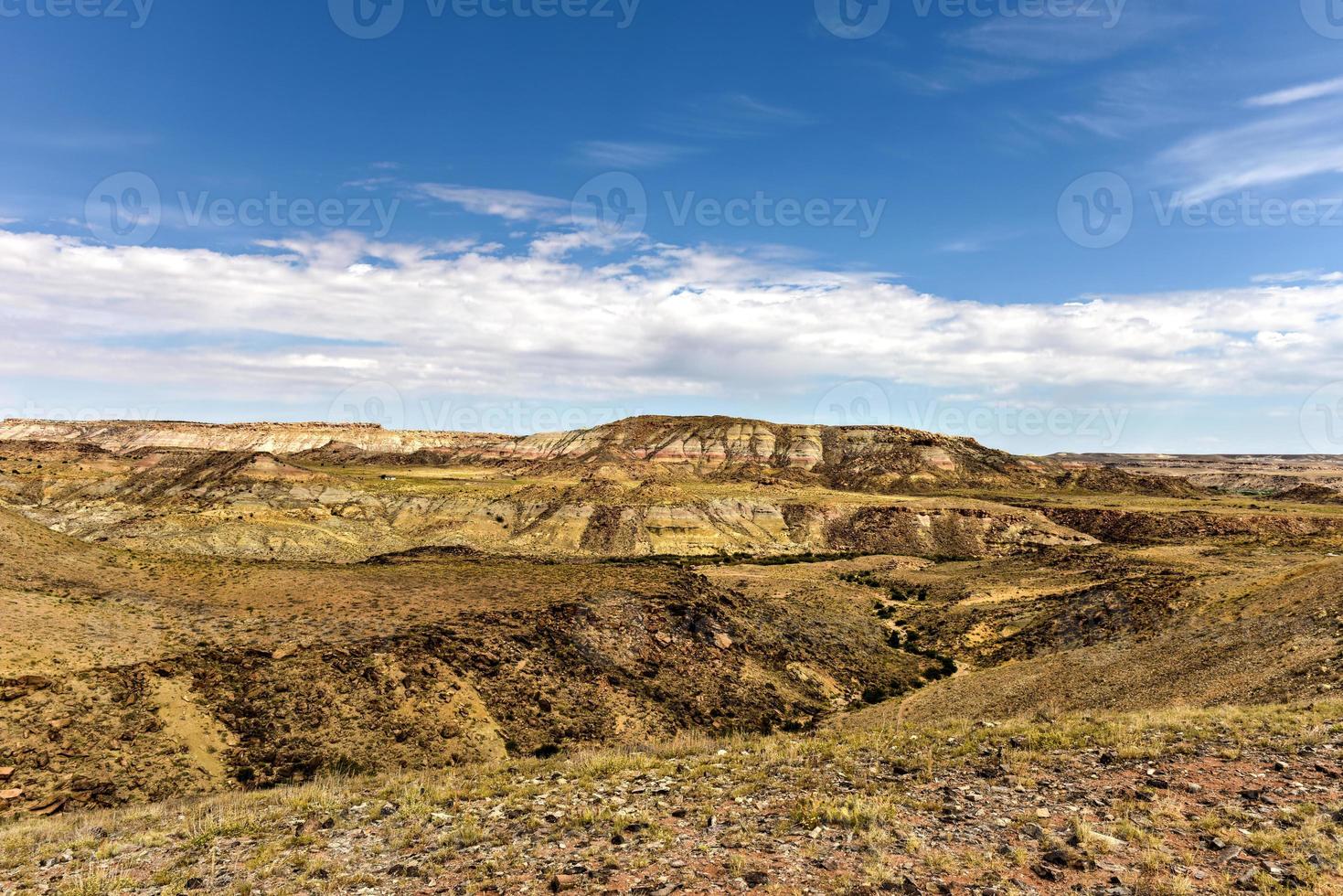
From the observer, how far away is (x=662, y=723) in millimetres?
28500

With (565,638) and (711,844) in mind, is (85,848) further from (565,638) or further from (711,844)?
(565,638)

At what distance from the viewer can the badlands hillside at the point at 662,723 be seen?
1110 cm

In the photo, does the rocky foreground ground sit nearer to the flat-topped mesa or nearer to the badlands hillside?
the badlands hillside

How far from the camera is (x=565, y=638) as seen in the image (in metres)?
33.2

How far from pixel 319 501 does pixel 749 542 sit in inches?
2437

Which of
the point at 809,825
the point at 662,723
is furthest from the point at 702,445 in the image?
the point at 809,825

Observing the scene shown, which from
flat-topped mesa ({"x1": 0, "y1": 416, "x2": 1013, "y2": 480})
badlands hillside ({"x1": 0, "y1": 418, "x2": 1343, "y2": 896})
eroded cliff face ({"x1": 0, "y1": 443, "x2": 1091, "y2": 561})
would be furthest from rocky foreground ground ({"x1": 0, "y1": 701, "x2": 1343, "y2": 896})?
flat-topped mesa ({"x1": 0, "y1": 416, "x2": 1013, "y2": 480})

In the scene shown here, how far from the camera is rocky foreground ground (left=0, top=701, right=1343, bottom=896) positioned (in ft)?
33.1

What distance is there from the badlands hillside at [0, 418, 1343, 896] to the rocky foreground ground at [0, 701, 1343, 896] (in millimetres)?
78

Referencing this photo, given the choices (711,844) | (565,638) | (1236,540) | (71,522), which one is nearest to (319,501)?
(71,522)

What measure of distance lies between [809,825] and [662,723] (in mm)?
17237

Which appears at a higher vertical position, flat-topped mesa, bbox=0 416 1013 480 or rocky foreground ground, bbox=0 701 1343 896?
flat-topped mesa, bbox=0 416 1013 480

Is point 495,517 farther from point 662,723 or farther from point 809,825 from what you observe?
point 809,825

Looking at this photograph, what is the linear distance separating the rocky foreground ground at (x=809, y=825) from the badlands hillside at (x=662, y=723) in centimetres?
8
